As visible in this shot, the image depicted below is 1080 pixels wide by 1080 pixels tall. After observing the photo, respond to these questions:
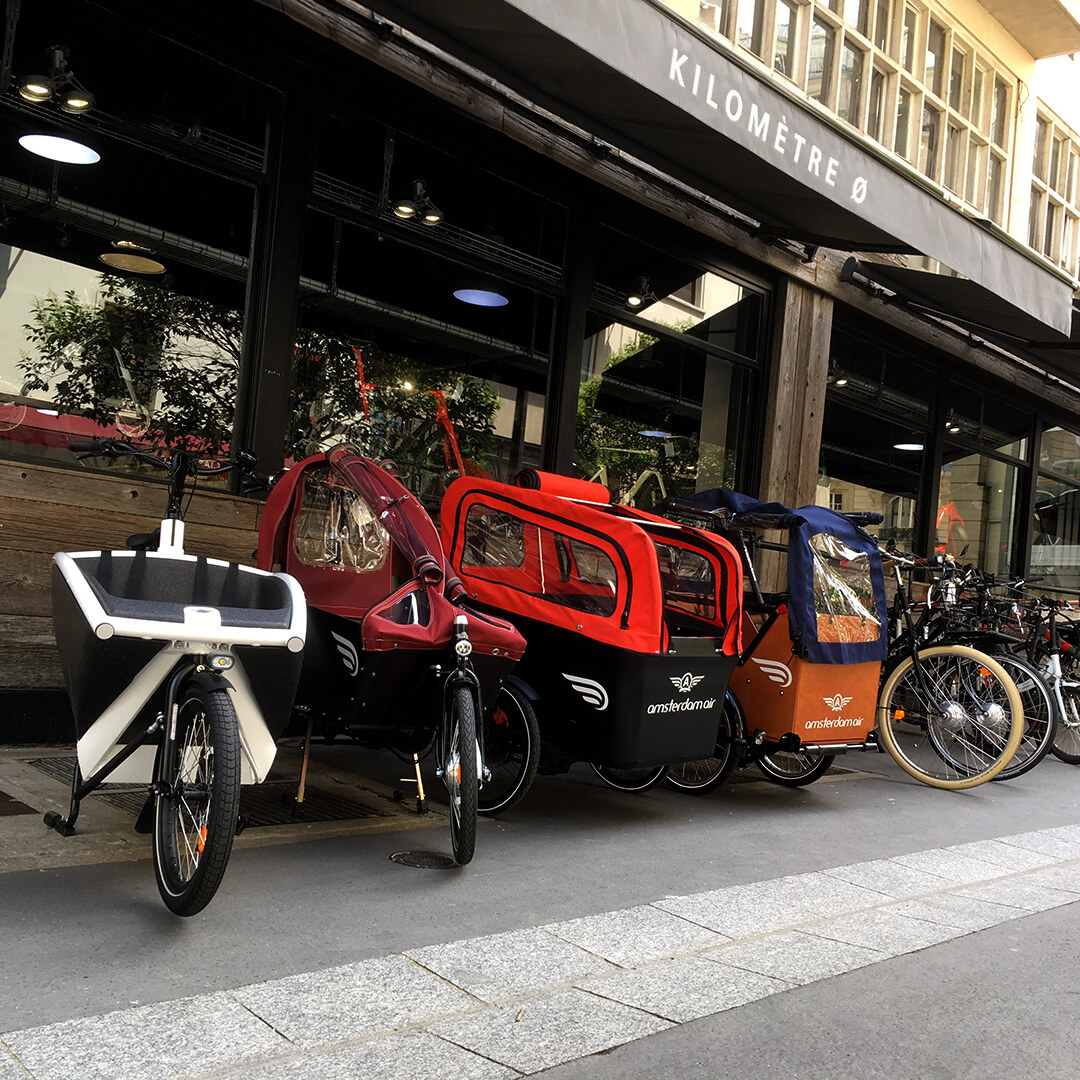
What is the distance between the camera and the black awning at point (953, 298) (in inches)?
361

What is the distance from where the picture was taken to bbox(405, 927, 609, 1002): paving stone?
310 centimetres

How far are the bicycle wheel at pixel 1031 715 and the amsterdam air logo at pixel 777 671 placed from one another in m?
1.66

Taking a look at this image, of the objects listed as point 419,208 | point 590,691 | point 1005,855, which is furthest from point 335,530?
point 1005,855

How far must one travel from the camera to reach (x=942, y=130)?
11977 mm

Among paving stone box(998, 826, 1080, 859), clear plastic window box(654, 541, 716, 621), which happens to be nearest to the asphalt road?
paving stone box(998, 826, 1080, 859)

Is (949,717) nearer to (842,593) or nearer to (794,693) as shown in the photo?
(842,593)

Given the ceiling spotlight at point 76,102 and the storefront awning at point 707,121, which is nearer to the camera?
the storefront awning at point 707,121

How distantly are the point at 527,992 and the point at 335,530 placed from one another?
2.88m

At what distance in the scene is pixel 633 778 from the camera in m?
5.98

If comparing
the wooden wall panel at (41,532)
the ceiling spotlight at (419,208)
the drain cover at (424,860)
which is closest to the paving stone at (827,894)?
the drain cover at (424,860)

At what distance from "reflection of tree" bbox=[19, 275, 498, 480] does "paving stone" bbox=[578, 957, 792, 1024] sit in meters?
4.18

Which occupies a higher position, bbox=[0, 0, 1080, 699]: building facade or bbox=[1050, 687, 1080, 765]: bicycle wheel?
bbox=[0, 0, 1080, 699]: building facade

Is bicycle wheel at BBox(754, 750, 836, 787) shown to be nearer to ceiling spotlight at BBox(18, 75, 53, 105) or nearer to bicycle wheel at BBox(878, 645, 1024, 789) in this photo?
bicycle wheel at BBox(878, 645, 1024, 789)

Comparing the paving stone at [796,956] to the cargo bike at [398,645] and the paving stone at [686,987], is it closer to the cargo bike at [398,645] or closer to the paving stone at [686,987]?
the paving stone at [686,987]
